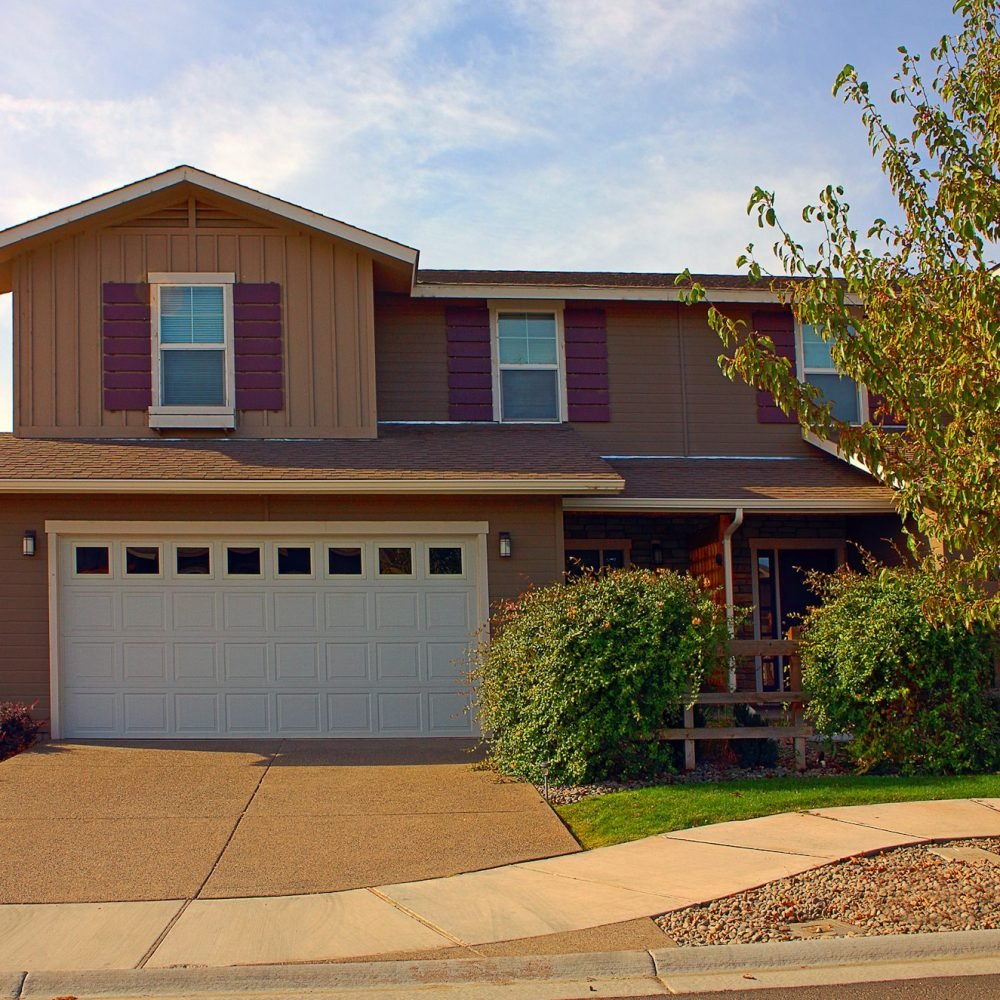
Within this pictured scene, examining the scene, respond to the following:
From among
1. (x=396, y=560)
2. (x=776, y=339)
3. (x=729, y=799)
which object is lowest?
(x=729, y=799)

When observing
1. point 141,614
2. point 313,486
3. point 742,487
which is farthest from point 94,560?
point 742,487

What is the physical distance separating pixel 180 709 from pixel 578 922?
7.69m

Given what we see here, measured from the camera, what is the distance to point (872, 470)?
824cm

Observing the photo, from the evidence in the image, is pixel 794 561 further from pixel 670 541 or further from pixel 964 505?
pixel 964 505

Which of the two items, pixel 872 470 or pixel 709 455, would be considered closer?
pixel 872 470

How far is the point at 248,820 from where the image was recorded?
9.11 metres

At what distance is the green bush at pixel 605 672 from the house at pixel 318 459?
102 inches

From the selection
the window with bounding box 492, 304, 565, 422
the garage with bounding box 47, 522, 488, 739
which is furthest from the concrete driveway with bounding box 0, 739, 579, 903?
the window with bounding box 492, 304, 565, 422

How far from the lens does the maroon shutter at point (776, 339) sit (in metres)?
16.3

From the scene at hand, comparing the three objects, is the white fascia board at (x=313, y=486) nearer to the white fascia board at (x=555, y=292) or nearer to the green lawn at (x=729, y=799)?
the white fascia board at (x=555, y=292)

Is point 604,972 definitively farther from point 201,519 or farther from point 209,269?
point 209,269

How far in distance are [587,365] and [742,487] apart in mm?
2856

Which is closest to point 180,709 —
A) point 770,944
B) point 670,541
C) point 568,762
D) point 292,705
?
point 292,705

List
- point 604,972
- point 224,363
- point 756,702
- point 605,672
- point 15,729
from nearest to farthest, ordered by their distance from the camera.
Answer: point 604,972 < point 605,672 < point 756,702 < point 15,729 < point 224,363
